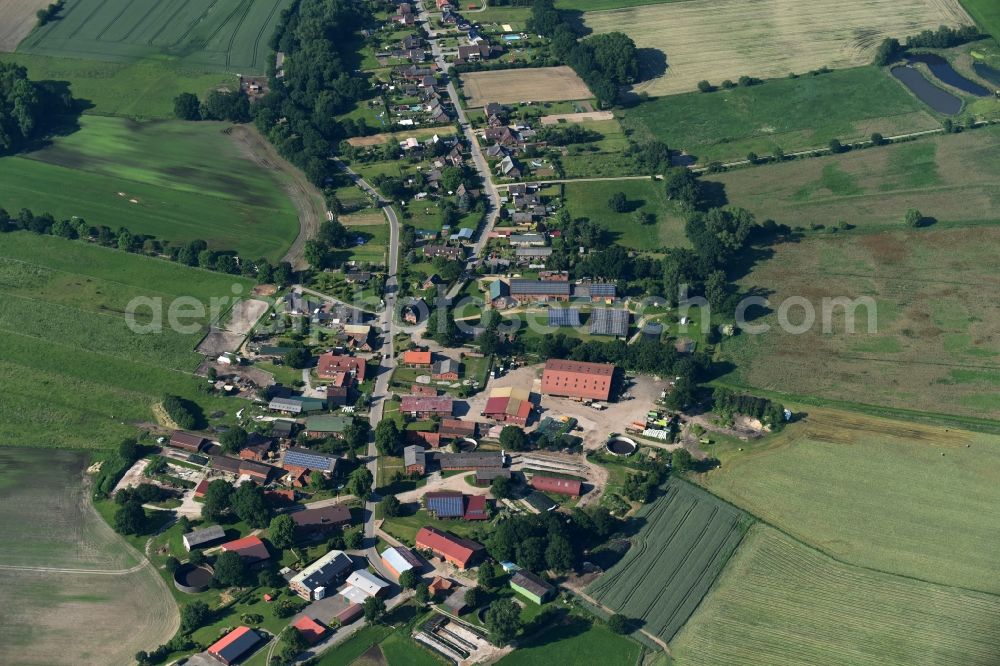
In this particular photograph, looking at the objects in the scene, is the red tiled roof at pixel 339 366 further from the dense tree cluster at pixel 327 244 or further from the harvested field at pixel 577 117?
the harvested field at pixel 577 117

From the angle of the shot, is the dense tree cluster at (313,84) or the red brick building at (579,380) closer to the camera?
A: the red brick building at (579,380)

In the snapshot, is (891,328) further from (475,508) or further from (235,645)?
(235,645)

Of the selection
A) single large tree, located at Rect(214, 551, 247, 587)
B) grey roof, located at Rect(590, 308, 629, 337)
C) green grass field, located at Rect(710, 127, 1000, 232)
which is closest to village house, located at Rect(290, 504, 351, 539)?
single large tree, located at Rect(214, 551, 247, 587)

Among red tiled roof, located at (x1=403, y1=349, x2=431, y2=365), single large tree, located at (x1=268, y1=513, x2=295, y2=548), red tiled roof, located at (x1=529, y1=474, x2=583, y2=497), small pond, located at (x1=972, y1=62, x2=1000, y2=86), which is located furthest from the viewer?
small pond, located at (x1=972, y1=62, x2=1000, y2=86)

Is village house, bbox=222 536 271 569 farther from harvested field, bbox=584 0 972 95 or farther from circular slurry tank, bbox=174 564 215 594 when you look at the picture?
harvested field, bbox=584 0 972 95

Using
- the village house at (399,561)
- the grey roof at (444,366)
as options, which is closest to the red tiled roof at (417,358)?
the grey roof at (444,366)

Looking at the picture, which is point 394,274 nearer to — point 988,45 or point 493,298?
point 493,298
